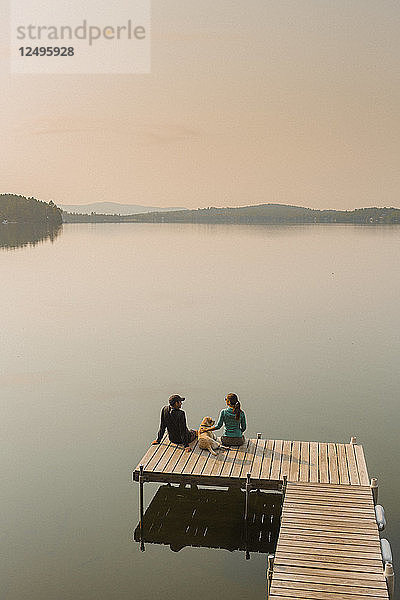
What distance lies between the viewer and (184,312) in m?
42.8

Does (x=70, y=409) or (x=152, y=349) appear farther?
(x=152, y=349)

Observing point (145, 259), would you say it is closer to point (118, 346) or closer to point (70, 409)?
point (118, 346)

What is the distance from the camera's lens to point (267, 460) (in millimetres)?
14398

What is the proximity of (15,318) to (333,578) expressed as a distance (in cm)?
3318

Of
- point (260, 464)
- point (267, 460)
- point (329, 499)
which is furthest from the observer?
point (267, 460)

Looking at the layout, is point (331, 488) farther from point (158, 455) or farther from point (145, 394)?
point (145, 394)

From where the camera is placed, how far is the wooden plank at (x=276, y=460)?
1380 cm

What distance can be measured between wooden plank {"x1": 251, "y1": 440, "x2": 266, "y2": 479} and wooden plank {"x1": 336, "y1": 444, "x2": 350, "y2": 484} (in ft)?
4.67

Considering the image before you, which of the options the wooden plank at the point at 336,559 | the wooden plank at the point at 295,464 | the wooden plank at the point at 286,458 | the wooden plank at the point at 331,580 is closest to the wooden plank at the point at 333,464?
the wooden plank at the point at 295,464

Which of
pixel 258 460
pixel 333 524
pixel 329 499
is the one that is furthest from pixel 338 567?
pixel 258 460

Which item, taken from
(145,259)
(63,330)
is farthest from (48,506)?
(145,259)

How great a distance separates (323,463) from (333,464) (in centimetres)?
18

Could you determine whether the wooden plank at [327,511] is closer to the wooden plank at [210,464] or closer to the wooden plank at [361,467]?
the wooden plank at [361,467]

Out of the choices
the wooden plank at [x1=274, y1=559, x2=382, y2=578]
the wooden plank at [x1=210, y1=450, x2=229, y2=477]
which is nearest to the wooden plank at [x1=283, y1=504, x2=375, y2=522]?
the wooden plank at [x1=274, y1=559, x2=382, y2=578]
